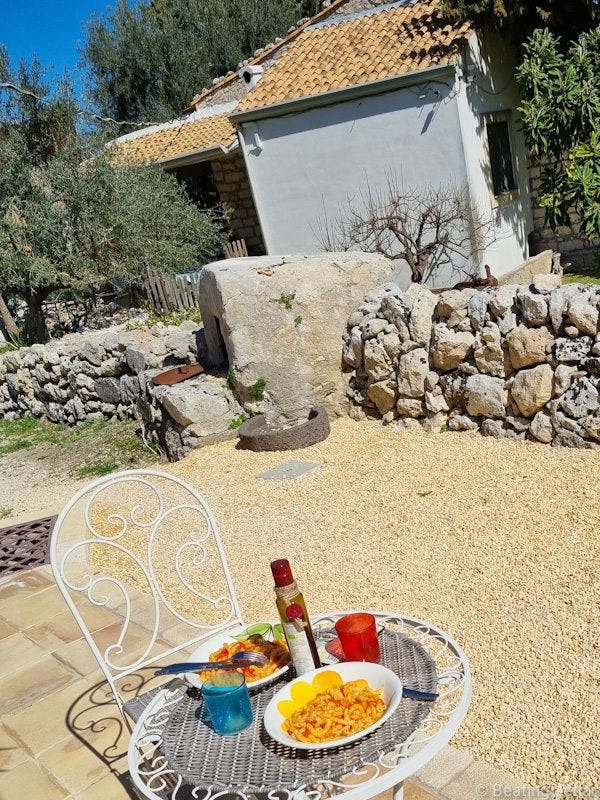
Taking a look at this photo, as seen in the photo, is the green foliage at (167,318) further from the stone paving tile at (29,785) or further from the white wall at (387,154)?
the stone paving tile at (29,785)

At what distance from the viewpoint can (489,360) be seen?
→ 239 inches

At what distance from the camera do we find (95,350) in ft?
33.8

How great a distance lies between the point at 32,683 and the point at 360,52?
39.9 feet

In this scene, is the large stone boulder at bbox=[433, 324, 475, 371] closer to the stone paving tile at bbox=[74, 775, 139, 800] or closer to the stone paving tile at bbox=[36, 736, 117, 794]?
the stone paving tile at bbox=[36, 736, 117, 794]

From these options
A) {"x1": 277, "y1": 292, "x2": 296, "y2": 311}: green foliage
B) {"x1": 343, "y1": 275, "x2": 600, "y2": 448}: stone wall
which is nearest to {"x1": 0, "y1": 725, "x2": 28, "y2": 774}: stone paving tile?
{"x1": 343, "y1": 275, "x2": 600, "y2": 448}: stone wall

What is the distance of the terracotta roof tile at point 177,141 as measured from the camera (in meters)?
15.7

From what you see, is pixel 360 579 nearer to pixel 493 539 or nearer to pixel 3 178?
pixel 493 539

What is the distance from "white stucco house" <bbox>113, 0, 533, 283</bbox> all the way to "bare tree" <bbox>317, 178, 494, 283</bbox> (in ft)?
0.60

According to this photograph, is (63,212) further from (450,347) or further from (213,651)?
(213,651)

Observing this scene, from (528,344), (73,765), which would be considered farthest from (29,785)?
(528,344)

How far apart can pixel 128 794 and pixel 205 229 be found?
1408 centimetres

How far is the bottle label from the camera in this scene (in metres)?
2.14

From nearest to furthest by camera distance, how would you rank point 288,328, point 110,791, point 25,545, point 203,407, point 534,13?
point 110,791, point 25,545, point 288,328, point 203,407, point 534,13

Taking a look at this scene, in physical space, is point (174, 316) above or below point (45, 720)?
above
